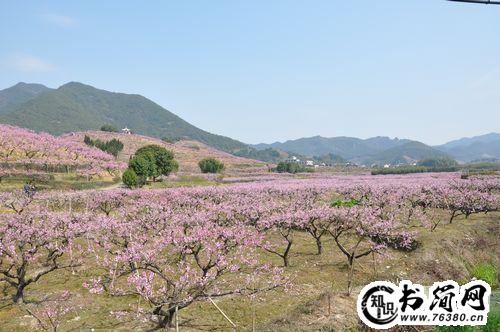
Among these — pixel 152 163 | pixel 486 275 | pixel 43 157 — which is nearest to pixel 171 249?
pixel 486 275

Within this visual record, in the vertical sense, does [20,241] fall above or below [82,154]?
below

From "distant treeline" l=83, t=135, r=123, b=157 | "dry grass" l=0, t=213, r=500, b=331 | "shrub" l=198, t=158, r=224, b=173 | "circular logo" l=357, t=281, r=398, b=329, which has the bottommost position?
"dry grass" l=0, t=213, r=500, b=331

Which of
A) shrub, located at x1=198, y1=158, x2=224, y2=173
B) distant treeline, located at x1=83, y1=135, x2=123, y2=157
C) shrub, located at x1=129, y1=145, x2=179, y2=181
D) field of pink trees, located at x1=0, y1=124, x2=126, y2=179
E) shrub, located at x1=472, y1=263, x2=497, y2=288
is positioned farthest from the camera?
distant treeline, located at x1=83, y1=135, x2=123, y2=157

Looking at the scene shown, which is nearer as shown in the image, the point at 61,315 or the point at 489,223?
the point at 61,315

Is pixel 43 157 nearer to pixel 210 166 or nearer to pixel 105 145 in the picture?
pixel 210 166

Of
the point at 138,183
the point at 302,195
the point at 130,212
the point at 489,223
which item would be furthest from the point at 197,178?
the point at 489,223

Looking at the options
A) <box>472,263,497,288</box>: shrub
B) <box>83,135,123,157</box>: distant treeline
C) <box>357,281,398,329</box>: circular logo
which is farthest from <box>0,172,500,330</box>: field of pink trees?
<box>83,135,123,157</box>: distant treeline

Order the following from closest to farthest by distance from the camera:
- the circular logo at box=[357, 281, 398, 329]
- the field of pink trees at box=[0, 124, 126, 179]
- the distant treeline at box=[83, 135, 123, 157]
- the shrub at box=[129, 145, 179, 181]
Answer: the circular logo at box=[357, 281, 398, 329] → the field of pink trees at box=[0, 124, 126, 179] → the shrub at box=[129, 145, 179, 181] → the distant treeline at box=[83, 135, 123, 157]

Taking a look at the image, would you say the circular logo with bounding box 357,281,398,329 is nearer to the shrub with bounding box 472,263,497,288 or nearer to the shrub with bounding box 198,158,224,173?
the shrub with bounding box 472,263,497,288

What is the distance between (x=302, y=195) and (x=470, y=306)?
31.2 m

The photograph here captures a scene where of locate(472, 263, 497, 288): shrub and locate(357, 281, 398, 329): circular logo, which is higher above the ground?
locate(357, 281, 398, 329): circular logo

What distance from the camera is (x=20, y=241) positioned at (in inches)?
663

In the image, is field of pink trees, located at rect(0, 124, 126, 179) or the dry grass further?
field of pink trees, located at rect(0, 124, 126, 179)

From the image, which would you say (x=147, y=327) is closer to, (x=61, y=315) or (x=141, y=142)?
(x=61, y=315)
